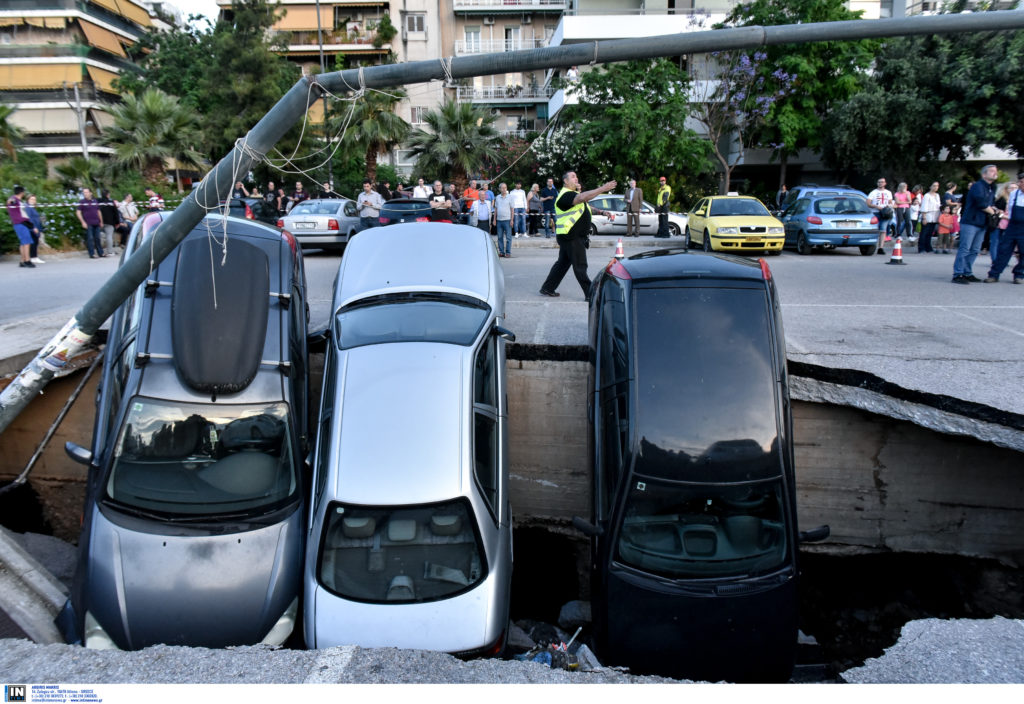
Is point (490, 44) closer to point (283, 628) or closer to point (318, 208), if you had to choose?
point (318, 208)

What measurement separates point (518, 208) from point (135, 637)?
52.9 feet

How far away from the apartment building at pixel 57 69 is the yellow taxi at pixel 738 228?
46.3 metres

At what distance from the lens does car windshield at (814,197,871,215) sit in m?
16.2

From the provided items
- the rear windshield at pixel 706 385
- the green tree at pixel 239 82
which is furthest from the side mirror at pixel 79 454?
the green tree at pixel 239 82

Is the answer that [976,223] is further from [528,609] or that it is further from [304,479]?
[304,479]

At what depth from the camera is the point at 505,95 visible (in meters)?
39.6

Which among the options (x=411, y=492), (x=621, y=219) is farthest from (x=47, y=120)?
(x=411, y=492)

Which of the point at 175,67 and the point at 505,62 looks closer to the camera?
the point at 505,62

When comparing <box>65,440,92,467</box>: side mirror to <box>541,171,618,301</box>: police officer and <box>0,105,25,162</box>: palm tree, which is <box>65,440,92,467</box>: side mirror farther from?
<box>0,105,25,162</box>: palm tree

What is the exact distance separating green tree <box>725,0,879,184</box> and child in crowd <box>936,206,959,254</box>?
1079cm

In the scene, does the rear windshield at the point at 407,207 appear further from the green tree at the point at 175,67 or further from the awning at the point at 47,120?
the awning at the point at 47,120

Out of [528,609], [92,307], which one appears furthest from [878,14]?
[92,307]

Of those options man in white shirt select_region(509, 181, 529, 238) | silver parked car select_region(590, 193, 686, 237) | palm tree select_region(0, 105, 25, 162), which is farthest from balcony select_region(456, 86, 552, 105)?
palm tree select_region(0, 105, 25, 162)

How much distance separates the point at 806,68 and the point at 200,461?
26.5 metres
